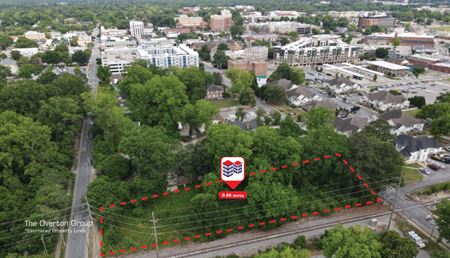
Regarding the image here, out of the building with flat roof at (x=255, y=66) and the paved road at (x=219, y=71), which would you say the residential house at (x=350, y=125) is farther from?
the building with flat roof at (x=255, y=66)

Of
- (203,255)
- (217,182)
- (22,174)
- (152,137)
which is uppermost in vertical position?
(152,137)

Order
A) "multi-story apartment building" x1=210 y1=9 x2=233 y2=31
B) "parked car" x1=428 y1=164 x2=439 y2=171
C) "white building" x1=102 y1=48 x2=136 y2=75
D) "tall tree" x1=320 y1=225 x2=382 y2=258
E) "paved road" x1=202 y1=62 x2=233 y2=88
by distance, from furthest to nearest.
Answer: "multi-story apartment building" x1=210 y1=9 x2=233 y2=31 → "white building" x1=102 y1=48 x2=136 y2=75 → "paved road" x1=202 y1=62 x2=233 y2=88 → "parked car" x1=428 y1=164 x2=439 y2=171 → "tall tree" x1=320 y1=225 x2=382 y2=258

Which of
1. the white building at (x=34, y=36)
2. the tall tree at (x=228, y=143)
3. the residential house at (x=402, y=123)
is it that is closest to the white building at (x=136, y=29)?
the white building at (x=34, y=36)

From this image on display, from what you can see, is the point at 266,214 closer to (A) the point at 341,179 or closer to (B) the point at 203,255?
(B) the point at 203,255

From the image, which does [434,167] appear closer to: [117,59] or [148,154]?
[148,154]

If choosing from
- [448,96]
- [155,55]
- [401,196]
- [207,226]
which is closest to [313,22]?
[155,55]

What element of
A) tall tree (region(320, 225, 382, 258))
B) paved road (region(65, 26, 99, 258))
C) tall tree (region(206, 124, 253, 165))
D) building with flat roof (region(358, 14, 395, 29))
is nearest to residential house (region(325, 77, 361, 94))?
tall tree (region(206, 124, 253, 165))

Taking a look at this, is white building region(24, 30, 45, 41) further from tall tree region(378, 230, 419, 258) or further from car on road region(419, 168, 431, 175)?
tall tree region(378, 230, 419, 258)
